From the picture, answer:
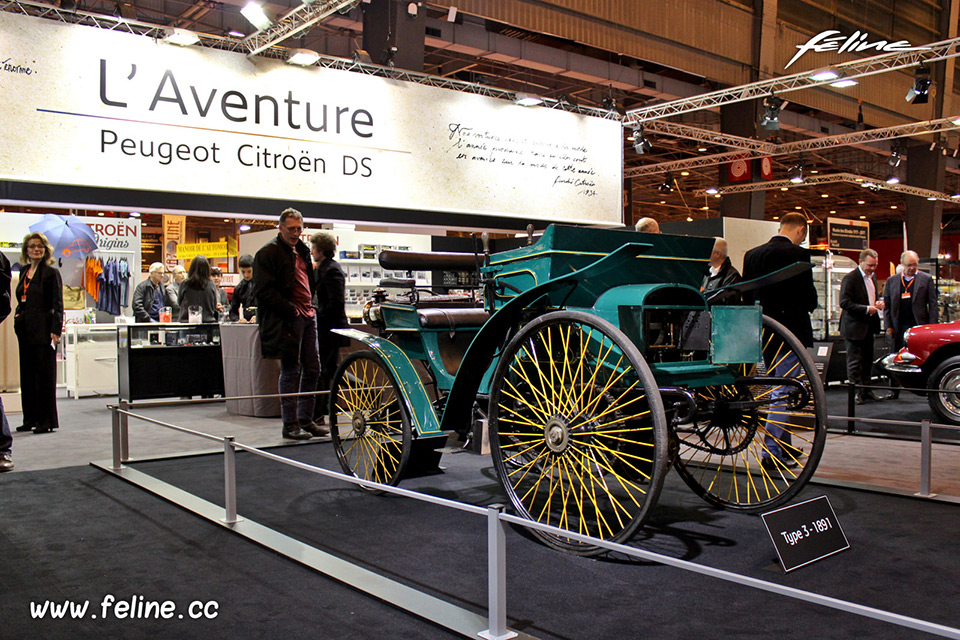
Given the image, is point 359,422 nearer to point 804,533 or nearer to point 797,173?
point 804,533

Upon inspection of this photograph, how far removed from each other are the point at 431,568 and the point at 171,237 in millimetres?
16947

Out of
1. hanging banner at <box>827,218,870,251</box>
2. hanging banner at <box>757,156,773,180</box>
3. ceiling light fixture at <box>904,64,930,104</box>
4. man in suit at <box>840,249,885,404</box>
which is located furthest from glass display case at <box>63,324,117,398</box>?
hanging banner at <box>757,156,773,180</box>

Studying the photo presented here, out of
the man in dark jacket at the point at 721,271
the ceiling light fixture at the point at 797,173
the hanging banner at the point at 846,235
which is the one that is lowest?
the man in dark jacket at the point at 721,271

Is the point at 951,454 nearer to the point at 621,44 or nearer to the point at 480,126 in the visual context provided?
the point at 480,126

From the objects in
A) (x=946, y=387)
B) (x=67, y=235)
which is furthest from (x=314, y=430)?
(x=67, y=235)

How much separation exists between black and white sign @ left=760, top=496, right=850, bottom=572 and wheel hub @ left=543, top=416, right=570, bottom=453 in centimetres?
73

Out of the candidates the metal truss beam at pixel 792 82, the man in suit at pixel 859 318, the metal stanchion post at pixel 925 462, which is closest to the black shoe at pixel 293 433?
the metal stanchion post at pixel 925 462

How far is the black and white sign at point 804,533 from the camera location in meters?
2.80

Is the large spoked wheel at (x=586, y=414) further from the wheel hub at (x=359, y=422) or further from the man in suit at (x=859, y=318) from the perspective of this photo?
the man in suit at (x=859, y=318)

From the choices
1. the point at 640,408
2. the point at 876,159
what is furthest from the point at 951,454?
the point at 876,159

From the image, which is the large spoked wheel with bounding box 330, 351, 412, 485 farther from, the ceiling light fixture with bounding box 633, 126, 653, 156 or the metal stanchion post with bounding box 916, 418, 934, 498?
the ceiling light fixture with bounding box 633, 126, 653, 156

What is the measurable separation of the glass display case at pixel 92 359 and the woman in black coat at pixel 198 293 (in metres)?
1.29

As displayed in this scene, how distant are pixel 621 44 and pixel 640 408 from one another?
9.75 meters

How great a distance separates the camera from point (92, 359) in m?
9.62
